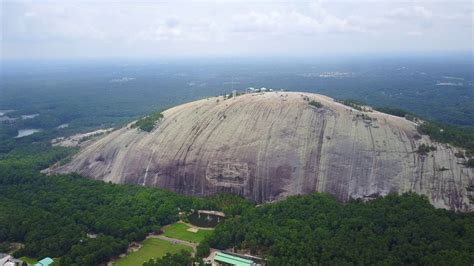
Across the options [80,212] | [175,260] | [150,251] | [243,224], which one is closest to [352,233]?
[243,224]

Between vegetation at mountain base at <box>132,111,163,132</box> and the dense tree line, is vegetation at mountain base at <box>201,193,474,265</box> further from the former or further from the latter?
vegetation at mountain base at <box>132,111,163,132</box>

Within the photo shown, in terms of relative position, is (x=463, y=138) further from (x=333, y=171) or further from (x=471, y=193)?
(x=333, y=171)

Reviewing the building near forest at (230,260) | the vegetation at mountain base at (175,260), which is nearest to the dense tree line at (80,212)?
the vegetation at mountain base at (175,260)

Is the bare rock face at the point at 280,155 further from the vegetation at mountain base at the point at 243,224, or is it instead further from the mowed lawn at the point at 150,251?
the mowed lawn at the point at 150,251


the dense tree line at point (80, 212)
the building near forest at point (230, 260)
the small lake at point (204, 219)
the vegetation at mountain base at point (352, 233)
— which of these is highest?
the vegetation at mountain base at point (352, 233)

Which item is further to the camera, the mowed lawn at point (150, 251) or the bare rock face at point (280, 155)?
the bare rock face at point (280, 155)

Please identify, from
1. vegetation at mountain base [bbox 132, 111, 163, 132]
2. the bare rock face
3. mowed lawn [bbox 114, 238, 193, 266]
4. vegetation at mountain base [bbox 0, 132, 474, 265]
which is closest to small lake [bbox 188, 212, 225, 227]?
vegetation at mountain base [bbox 0, 132, 474, 265]
